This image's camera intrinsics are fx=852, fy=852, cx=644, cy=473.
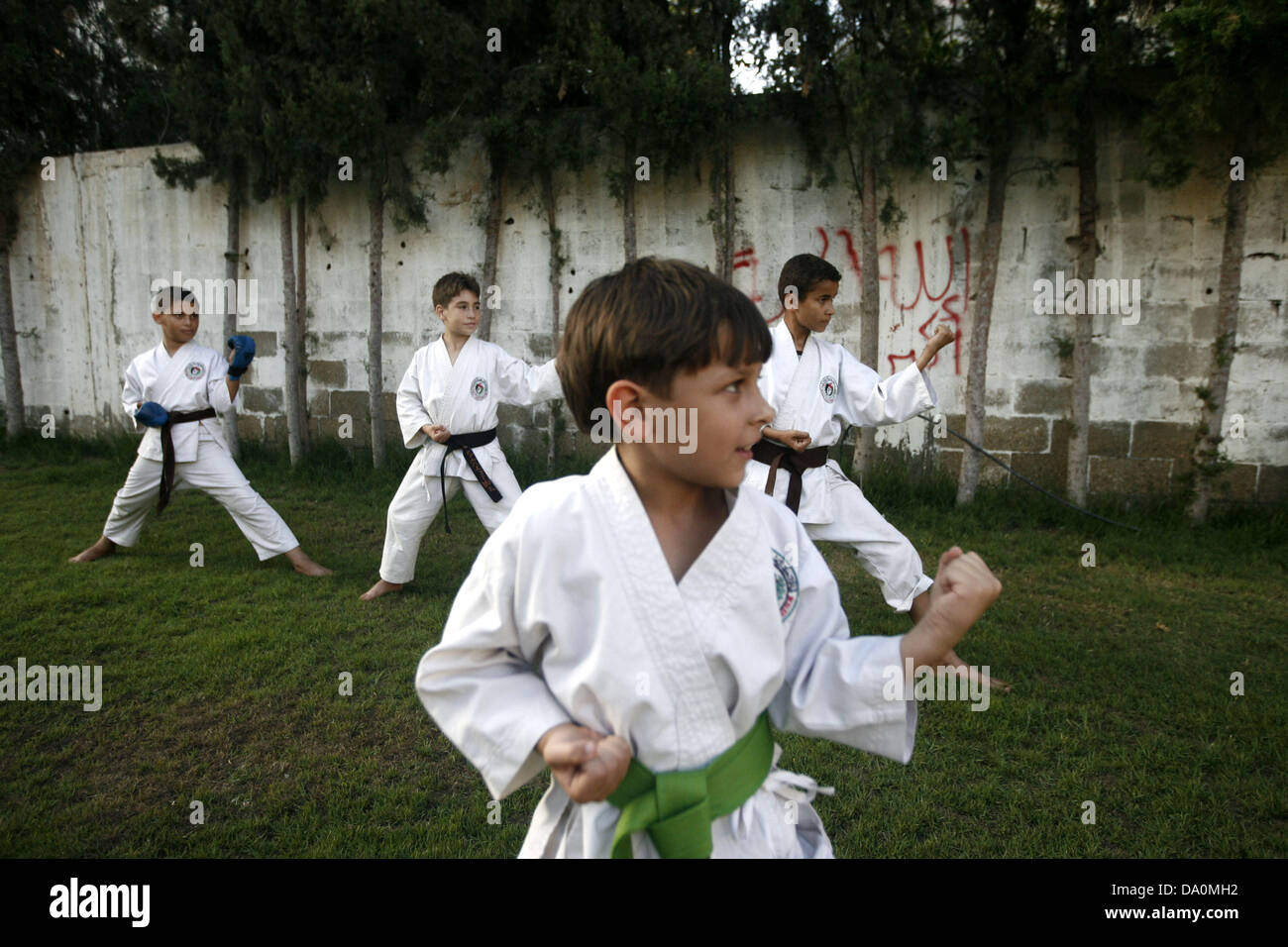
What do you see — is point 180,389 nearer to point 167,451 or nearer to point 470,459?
point 167,451

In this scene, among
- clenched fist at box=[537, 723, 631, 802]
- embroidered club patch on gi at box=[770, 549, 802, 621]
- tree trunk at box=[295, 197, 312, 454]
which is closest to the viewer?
clenched fist at box=[537, 723, 631, 802]

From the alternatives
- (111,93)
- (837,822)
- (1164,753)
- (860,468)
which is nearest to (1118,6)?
(860,468)

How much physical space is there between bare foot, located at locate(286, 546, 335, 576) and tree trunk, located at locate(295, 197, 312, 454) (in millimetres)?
3033

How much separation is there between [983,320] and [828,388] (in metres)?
2.86

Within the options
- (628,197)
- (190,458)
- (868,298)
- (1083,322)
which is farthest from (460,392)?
(1083,322)

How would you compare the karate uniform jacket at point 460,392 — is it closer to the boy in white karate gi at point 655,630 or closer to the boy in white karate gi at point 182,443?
the boy in white karate gi at point 182,443

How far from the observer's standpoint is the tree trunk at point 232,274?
798cm

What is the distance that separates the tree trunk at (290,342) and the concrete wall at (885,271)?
20 cm

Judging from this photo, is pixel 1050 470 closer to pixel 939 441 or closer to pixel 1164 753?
pixel 939 441

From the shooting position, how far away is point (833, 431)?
3.89 meters

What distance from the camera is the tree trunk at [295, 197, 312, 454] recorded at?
7785mm

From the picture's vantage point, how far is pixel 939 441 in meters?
6.46

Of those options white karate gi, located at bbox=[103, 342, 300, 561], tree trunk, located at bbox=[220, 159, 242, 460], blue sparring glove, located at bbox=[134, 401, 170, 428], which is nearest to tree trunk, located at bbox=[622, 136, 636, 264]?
white karate gi, located at bbox=[103, 342, 300, 561]

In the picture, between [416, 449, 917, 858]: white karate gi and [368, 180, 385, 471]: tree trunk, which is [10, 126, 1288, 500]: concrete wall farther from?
[416, 449, 917, 858]: white karate gi
